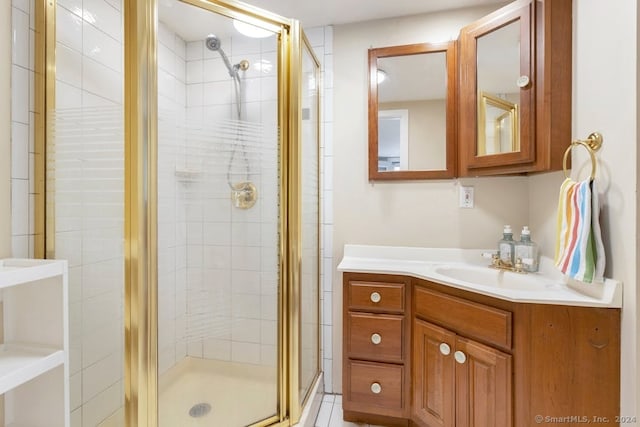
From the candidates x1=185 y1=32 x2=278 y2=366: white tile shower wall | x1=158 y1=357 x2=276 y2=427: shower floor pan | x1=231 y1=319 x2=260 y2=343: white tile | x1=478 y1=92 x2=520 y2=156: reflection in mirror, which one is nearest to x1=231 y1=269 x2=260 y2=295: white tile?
x1=185 y1=32 x2=278 y2=366: white tile shower wall

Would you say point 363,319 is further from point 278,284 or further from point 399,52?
point 399,52

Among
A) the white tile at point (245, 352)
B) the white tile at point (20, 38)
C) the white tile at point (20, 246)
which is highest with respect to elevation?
the white tile at point (20, 38)

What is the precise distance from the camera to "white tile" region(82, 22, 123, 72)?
1.09 m

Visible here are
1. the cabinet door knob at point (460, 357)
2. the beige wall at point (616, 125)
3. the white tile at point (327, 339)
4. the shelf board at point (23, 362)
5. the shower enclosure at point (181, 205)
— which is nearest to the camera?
the shelf board at point (23, 362)

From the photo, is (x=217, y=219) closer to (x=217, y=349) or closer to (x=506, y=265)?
(x=217, y=349)

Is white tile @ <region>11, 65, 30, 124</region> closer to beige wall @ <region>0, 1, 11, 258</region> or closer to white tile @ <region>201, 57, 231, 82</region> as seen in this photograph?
beige wall @ <region>0, 1, 11, 258</region>

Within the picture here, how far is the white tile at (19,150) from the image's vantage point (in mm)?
992

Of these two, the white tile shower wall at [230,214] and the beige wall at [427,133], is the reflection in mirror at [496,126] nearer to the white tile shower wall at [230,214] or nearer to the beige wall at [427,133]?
the beige wall at [427,133]

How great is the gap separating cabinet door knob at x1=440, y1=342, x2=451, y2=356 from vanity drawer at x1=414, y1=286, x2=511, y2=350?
0.27ft

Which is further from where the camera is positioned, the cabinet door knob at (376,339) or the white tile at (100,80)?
the cabinet door knob at (376,339)

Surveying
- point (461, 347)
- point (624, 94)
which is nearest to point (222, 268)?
point (461, 347)

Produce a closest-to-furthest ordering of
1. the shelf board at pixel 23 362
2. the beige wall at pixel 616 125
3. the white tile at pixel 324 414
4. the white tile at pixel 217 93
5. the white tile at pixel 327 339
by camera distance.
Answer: the shelf board at pixel 23 362 → the beige wall at pixel 616 125 → the white tile at pixel 217 93 → the white tile at pixel 324 414 → the white tile at pixel 327 339

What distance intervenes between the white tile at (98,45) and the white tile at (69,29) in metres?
0.02

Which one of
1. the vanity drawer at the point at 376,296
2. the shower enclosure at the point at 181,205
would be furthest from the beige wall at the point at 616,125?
the shower enclosure at the point at 181,205
